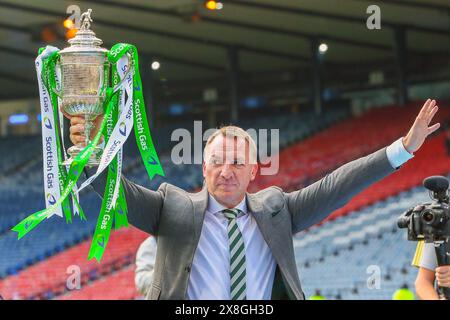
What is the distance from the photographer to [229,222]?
3.08m

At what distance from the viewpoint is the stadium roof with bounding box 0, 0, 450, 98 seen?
20.4 m

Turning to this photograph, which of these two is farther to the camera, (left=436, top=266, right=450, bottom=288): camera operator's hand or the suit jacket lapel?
(left=436, top=266, right=450, bottom=288): camera operator's hand

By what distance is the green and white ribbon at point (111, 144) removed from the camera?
3.03 metres

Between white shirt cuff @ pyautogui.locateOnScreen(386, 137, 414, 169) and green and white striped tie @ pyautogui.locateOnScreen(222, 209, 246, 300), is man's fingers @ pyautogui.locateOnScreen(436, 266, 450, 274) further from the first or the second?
Answer: green and white striped tie @ pyautogui.locateOnScreen(222, 209, 246, 300)

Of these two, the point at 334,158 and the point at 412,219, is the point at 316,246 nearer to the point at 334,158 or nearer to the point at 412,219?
the point at 334,158

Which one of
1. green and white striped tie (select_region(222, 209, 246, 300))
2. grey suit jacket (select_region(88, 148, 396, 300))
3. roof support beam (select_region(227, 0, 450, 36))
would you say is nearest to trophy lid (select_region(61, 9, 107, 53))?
grey suit jacket (select_region(88, 148, 396, 300))

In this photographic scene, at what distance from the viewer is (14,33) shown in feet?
75.3

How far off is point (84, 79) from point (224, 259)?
2.17 ft

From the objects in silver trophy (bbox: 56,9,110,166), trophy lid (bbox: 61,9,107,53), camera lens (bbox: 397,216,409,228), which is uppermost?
trophy lid (bbox: 61,9,107,53)

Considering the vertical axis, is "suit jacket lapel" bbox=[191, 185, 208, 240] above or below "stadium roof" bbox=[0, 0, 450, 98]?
below

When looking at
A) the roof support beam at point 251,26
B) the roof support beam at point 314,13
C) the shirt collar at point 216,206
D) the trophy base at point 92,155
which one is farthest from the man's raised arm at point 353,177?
the roof support beam at point 314,13

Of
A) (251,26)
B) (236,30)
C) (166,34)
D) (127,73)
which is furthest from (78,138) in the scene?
(166,34)

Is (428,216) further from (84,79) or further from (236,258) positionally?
(84,79)
